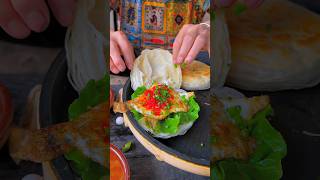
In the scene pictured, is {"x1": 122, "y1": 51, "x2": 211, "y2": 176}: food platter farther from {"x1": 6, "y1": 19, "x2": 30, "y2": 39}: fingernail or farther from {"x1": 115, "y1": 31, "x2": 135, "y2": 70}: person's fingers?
{"x1": 6, "y1": 19, "x2": 30, "y2": 39}: fingernail

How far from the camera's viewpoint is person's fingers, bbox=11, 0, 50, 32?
0.91ft

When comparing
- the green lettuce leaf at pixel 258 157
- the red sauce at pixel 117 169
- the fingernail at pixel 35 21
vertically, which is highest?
the fingernail at pixel 35 21

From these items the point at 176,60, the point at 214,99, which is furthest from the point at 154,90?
the point at 214,99

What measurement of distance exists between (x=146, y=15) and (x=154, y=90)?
0.46 ft

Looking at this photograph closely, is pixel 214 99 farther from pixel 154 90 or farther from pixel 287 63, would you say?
pixel 154 90

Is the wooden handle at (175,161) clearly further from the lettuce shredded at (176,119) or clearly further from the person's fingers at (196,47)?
the person's fingers at (196,47)

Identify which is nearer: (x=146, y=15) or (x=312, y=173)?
(x=312, y=173)

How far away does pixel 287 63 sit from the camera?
37cm

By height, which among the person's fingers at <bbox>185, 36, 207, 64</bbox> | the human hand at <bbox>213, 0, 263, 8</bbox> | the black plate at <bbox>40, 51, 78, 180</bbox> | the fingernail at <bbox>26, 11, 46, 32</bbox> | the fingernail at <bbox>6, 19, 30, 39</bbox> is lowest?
the black plate at <bbox>40, 51, 78, 180</bbox>

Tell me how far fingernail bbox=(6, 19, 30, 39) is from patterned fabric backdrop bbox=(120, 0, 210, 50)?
0.27 meters

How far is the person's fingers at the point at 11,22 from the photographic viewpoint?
0.91 ft

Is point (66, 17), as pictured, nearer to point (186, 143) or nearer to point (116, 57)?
point (116, 57)

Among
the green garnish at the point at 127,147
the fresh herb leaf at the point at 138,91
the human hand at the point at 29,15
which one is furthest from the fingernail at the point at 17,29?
the green garnish at the point at 127,147

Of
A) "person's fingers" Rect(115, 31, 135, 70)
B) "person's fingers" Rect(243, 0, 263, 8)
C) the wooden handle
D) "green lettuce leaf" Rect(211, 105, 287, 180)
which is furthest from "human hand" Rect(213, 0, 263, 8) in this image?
the wooden handle
